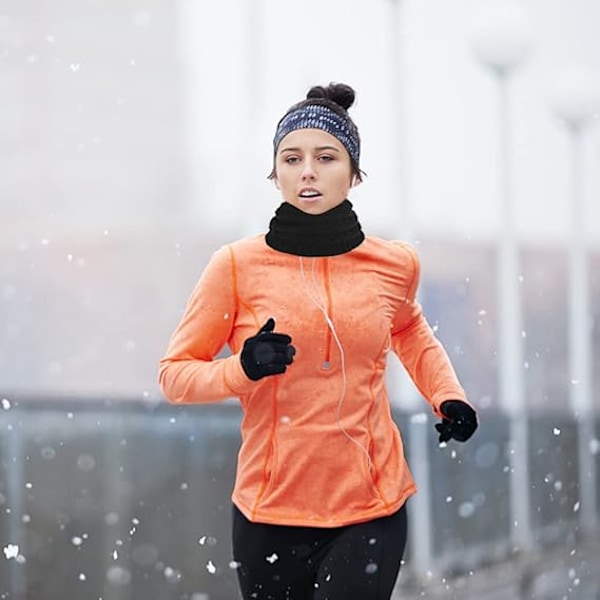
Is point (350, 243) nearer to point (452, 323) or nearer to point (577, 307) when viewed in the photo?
point (452, 323)

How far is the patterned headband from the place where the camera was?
3369 mm

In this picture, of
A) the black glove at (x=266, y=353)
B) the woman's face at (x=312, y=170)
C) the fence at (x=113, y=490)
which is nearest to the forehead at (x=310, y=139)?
the woman's face at (x=312, y=170)

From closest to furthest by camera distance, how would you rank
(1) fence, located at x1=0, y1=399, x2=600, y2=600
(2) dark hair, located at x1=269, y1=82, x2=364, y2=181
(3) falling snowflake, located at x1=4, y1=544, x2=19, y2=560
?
1. (2) dark hair, located at x1=269, y1=82, x2=364, y2=181
2. (1) fence, located at x1=0, y1=399, x2=600, y2=600
3. (3) falling snowflake, located at x1=4, y1=544, x2=19, y2=560

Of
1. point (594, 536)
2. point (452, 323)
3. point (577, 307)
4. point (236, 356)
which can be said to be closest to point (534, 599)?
point (452, 323)

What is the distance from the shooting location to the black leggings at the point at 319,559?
335cm

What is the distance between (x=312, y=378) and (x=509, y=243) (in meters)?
5.50

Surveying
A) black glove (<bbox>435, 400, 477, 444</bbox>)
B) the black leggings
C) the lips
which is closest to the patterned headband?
the lips

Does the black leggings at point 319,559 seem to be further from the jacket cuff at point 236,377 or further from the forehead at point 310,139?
the forehead at point 310,139

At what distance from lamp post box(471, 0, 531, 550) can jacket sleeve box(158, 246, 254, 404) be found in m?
4.99

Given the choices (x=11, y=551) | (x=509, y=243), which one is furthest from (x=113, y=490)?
(x=509, y=243)

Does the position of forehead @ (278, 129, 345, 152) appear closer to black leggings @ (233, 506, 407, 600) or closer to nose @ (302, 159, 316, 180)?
nose @ (302, 159, 316, 180)

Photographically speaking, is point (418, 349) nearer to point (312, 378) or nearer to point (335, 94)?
point (312, 378)

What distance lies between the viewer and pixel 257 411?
11.1 ft

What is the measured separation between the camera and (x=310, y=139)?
3.36 m
